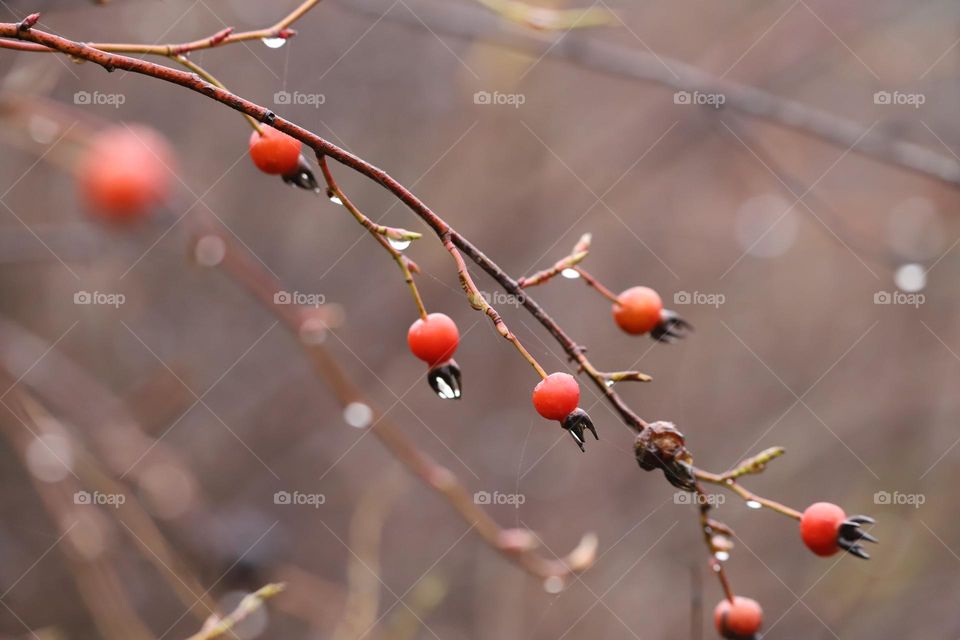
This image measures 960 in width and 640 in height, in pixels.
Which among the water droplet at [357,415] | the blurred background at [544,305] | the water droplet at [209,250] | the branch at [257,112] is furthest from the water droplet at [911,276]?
the water droplet at [209,250]

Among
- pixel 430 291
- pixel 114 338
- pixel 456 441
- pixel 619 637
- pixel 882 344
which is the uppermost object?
pixel 882 344

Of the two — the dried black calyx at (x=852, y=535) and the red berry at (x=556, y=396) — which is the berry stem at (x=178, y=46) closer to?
the red berry at (x=556, y=396)

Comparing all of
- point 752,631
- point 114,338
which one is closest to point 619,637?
point 752,631

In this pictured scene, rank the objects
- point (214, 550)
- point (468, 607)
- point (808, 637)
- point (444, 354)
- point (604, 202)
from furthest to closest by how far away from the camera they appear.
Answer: point (604, 202), point (468, 607), point (808, 637), point (214, 550), point (444, 354)

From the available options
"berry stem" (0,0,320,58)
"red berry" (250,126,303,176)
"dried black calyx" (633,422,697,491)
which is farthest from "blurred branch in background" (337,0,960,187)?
"dried black calyx" (633,422,697,491)

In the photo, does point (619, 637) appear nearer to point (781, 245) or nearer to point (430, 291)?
point (430, 291)

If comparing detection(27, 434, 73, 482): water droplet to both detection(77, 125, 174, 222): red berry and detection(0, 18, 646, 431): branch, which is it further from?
detection(0, 18, 646, 431): branch

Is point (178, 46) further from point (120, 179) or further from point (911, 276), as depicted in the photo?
point (911, 276)
